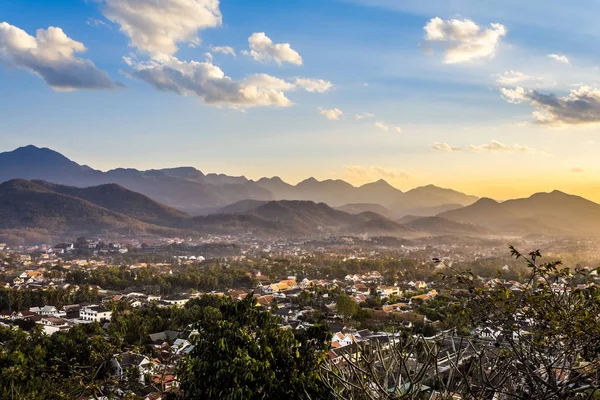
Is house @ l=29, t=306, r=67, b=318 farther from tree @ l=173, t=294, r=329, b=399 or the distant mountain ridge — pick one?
the distant mountain ridge

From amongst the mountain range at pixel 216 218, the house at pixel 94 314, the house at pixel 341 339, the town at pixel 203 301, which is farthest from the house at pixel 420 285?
the mountain range at pixel 216 218

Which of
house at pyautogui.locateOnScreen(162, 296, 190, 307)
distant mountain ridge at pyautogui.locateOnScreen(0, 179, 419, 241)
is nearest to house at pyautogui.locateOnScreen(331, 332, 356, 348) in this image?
house at pyautogui.locateOnScreen(162, 296, 190, 307)

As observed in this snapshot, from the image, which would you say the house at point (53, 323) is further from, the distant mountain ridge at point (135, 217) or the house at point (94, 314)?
the distant mountain ridge at point (135, 217)

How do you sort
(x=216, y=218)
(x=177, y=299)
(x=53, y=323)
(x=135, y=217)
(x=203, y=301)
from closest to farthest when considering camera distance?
(x=53, y=323) → (x=203, y=301) → (x=177, y=299) → (x=135, y=217) → (x=216, y=218)

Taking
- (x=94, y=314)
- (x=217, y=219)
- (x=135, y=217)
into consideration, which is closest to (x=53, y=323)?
(x=94, y=314)

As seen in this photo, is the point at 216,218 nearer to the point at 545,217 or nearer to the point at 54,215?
the point at 54,215
